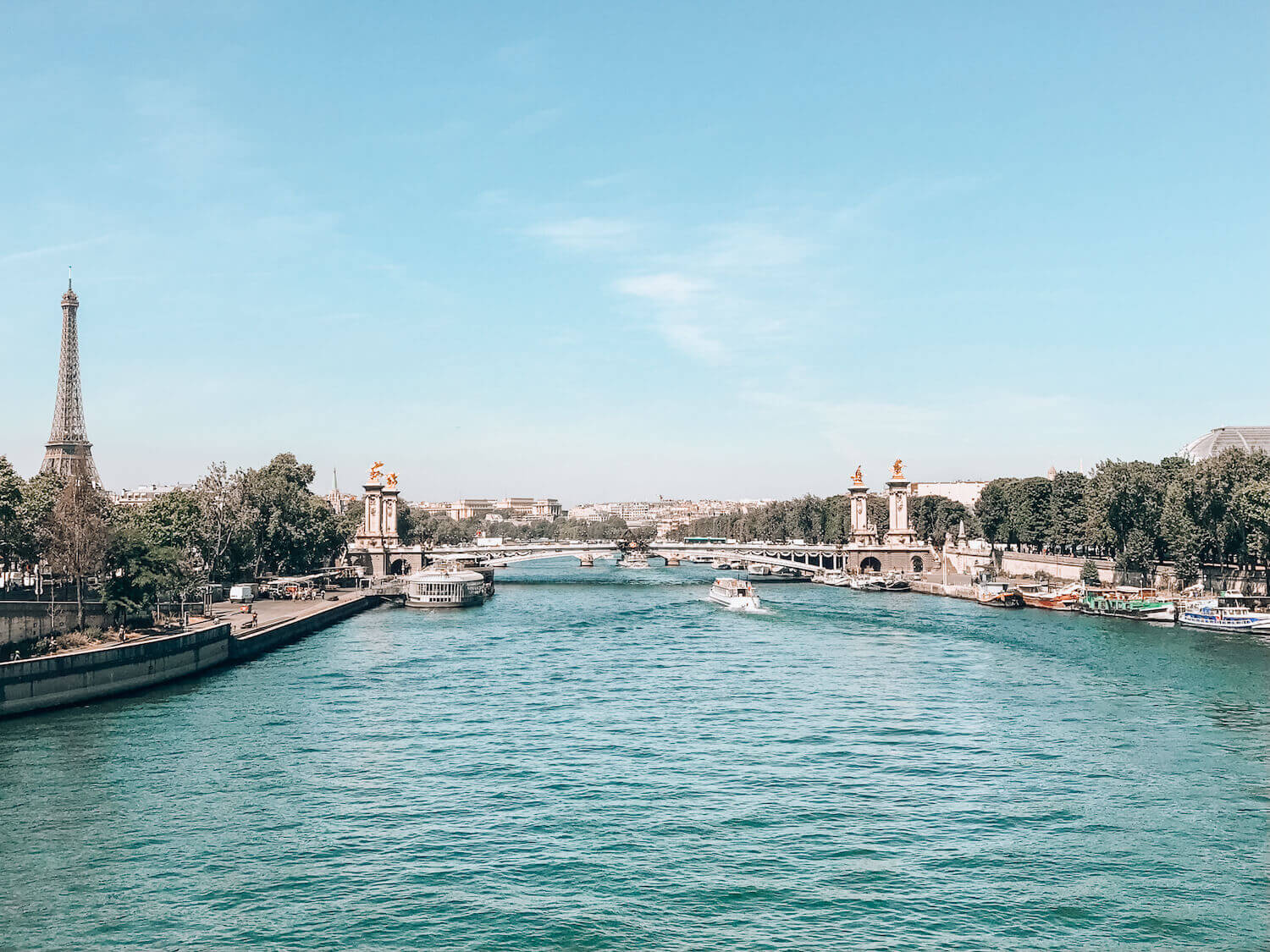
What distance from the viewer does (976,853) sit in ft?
88.5

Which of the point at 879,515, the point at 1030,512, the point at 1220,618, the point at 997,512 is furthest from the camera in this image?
the point at 879,515

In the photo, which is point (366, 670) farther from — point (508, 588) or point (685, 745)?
point (508, 588)

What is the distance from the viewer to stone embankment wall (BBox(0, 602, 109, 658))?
158ft

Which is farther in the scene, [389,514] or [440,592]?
[389,514]

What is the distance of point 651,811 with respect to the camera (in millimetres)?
30453

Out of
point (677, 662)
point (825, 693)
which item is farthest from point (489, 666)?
point (825, 693)

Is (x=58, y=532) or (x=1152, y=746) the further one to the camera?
(x=58, y=532)

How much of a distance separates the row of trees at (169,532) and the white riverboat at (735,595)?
36.1 meters

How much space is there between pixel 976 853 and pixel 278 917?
15630 millimetres

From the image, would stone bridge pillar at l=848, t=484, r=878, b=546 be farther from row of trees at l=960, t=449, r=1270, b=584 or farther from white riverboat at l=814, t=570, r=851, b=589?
row of trees at l=960, t=449, r=1270, b=584

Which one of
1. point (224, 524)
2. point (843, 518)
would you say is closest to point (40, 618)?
point (224, 524)

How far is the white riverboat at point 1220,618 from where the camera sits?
68188 millimetres

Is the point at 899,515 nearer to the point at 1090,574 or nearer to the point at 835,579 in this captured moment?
the point at 835,579

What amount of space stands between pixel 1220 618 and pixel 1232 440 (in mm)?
68238
